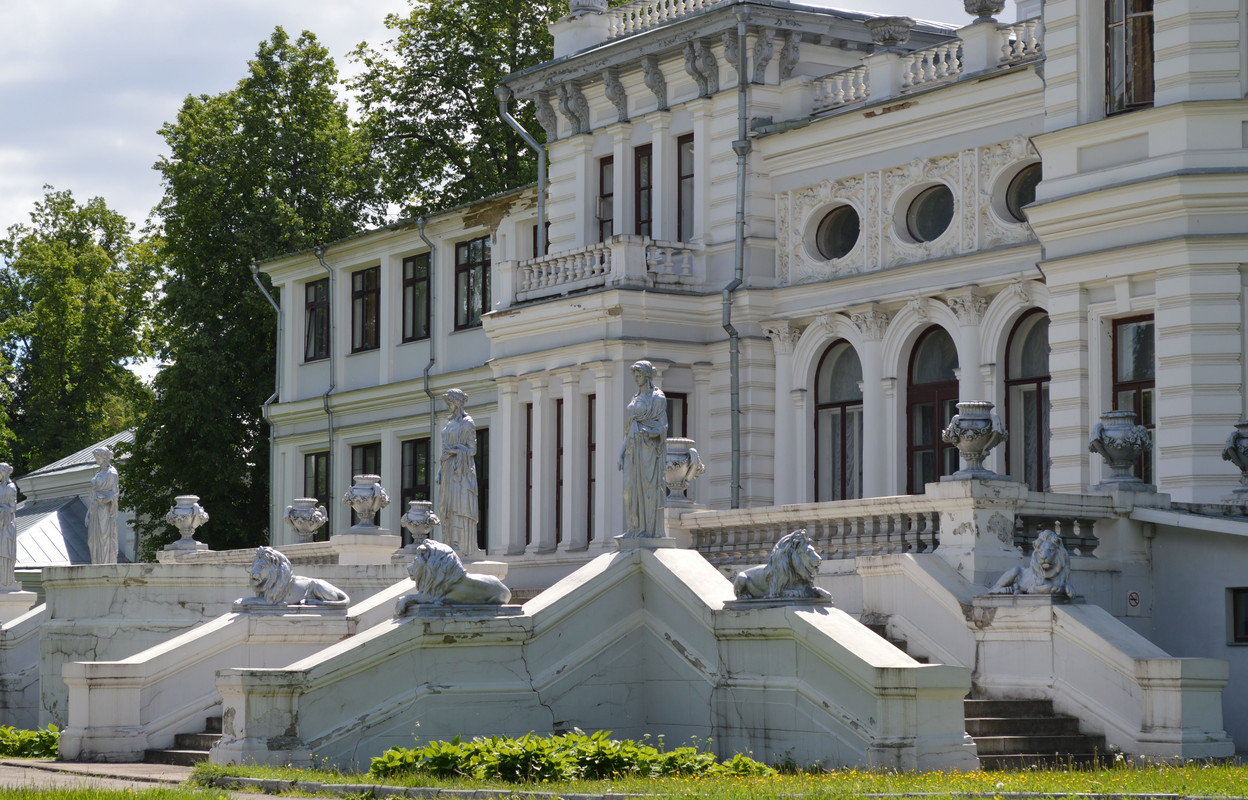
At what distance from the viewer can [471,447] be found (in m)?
24.9

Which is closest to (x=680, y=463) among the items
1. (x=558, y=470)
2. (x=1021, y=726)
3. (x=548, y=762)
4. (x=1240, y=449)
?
(x=1240, y=449)

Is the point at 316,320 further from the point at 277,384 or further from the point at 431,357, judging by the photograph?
the point at 431,357

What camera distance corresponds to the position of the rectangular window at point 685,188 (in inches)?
1313

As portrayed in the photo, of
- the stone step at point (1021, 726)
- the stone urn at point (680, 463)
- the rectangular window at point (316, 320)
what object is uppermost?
the rectangular window at point (316, 320)

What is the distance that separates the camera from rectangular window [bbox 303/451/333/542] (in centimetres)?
4284

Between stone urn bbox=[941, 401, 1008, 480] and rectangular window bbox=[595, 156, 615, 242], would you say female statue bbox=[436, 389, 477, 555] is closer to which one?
stone urn bbox=[941, 401, 1008, 480]

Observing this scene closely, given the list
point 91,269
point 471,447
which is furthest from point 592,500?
point 91,269

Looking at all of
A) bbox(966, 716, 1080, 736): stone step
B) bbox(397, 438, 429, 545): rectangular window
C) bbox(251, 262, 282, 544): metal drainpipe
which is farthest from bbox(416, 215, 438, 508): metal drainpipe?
bbox(966, 716, 1080, 736): stone step

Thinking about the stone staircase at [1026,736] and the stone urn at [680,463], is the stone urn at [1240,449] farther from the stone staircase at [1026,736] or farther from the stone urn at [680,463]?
the stone urn at [680,463]

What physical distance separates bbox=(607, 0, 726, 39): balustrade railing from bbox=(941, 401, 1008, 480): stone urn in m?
14.4

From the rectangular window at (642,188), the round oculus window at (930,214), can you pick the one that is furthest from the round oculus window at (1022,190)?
the rectangular window at (642,188)

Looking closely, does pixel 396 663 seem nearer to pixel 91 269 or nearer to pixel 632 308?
pixel 632 308

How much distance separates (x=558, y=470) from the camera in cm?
3294

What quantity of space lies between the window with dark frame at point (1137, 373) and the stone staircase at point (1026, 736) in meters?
6.81
